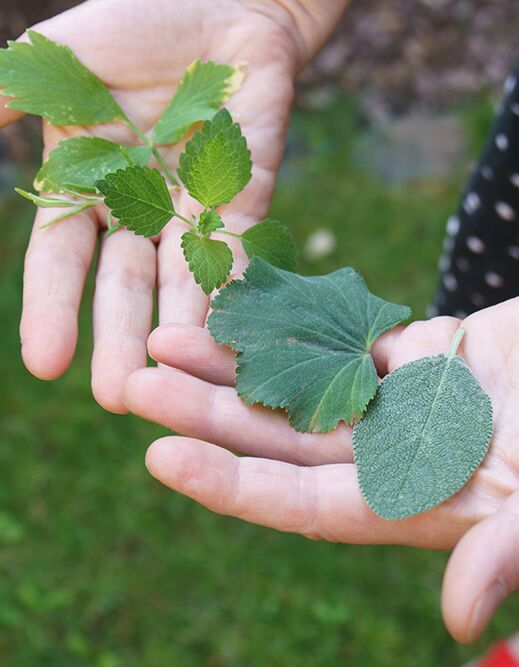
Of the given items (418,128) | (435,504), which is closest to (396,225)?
(418,128)

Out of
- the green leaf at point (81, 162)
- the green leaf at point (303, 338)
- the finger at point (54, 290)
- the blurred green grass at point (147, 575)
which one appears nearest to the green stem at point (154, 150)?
the green leaf at point (81, 162)

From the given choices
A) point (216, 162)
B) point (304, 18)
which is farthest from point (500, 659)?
point (304, 18)

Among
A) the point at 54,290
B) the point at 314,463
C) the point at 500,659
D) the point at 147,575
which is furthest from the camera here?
the point at 147,575

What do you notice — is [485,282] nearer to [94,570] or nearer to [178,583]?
[178,583]

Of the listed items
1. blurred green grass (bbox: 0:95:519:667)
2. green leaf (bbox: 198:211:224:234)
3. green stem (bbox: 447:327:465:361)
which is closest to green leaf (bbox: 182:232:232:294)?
green leaf (bbox: 198:211:224:234)

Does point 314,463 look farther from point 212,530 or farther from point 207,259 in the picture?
point 212,530

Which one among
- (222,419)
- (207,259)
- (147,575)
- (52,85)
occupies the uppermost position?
(52,85)

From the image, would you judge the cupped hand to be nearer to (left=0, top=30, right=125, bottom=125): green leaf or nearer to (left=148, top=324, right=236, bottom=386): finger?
(left=148, top=324, right=236, bottom=386): finger
